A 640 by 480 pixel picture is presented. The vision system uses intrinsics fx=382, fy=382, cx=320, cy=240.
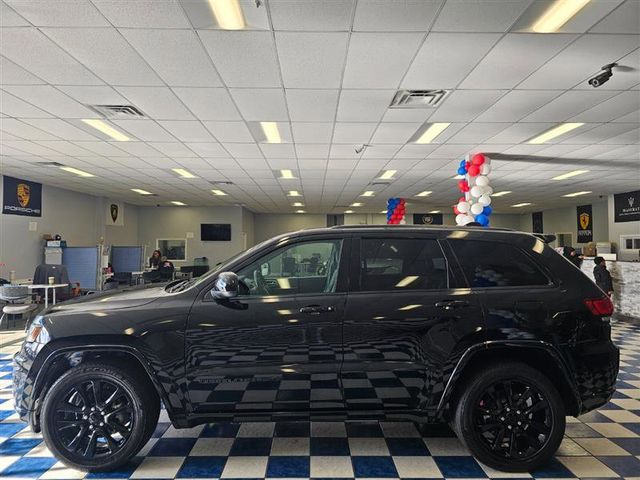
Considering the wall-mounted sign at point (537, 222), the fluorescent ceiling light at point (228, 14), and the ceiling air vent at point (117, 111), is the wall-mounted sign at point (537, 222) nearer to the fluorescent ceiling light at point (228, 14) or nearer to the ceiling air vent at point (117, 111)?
the ceiling air vent at point (117, 111)

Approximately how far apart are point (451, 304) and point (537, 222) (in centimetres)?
1959

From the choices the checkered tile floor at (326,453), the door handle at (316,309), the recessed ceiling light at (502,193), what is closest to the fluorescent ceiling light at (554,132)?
the checkered tile floor at (326,453)

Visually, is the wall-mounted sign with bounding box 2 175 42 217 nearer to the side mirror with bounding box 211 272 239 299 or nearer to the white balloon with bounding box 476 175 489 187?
the side mirror with bounding box 211 272 239 299

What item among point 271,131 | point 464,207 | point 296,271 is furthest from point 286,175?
point 296,271

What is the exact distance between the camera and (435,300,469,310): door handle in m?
2.19

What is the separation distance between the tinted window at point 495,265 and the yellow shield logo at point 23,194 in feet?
34.2

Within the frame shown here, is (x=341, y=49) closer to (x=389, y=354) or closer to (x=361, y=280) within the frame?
(x=361, y=280)

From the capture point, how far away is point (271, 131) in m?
5.59

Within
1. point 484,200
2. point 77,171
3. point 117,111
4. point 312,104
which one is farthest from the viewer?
point 77,171

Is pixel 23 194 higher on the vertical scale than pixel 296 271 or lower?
higher

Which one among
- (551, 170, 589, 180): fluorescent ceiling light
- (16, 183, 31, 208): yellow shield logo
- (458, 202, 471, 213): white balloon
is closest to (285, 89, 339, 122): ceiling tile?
(458, 202, 471, 213): white balloon

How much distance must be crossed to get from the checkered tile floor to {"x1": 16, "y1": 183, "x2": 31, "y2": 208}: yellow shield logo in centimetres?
809

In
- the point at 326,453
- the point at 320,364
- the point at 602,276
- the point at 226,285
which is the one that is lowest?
the point at 326,453

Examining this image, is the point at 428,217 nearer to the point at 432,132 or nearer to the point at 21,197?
the point at 432,132
